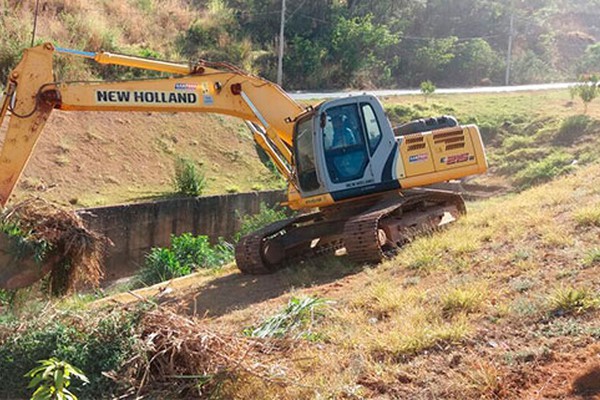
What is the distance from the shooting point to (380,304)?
6027mm

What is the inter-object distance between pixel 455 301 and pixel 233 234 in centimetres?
1061

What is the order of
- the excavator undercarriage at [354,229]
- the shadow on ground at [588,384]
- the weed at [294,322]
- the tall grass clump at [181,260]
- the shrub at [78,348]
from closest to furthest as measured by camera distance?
the shadow on ground at [588,384], the shrub at [78,348], the weed at [294,322], the excavator undercarriage at [354,229], the tall grass clump at [181,260]

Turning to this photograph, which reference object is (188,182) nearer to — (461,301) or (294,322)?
(294,322)

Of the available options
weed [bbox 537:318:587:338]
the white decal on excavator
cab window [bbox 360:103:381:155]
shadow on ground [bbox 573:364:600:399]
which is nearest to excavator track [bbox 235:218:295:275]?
cab window [bbox 360:103:381:155]

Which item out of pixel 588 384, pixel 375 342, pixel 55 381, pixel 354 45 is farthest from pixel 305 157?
pixel 354 45

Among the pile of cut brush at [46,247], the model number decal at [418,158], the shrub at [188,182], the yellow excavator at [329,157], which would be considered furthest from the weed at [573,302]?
the shrub at [188,182]

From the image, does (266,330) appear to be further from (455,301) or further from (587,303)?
(587,303)

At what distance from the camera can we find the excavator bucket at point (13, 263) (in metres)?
6.23

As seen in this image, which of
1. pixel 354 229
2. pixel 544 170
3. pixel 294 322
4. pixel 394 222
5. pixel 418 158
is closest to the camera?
pixel 294 322

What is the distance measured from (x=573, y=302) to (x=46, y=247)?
508 centimetres

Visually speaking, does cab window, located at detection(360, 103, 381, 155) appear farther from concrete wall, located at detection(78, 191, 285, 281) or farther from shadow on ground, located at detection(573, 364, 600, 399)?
concrete wall, located at detection(78, 191, 285, 281)

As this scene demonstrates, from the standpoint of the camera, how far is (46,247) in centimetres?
643

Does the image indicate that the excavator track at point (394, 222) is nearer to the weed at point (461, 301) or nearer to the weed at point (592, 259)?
the weed at point (461, 301)

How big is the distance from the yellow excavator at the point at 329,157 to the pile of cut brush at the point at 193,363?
4057mm
